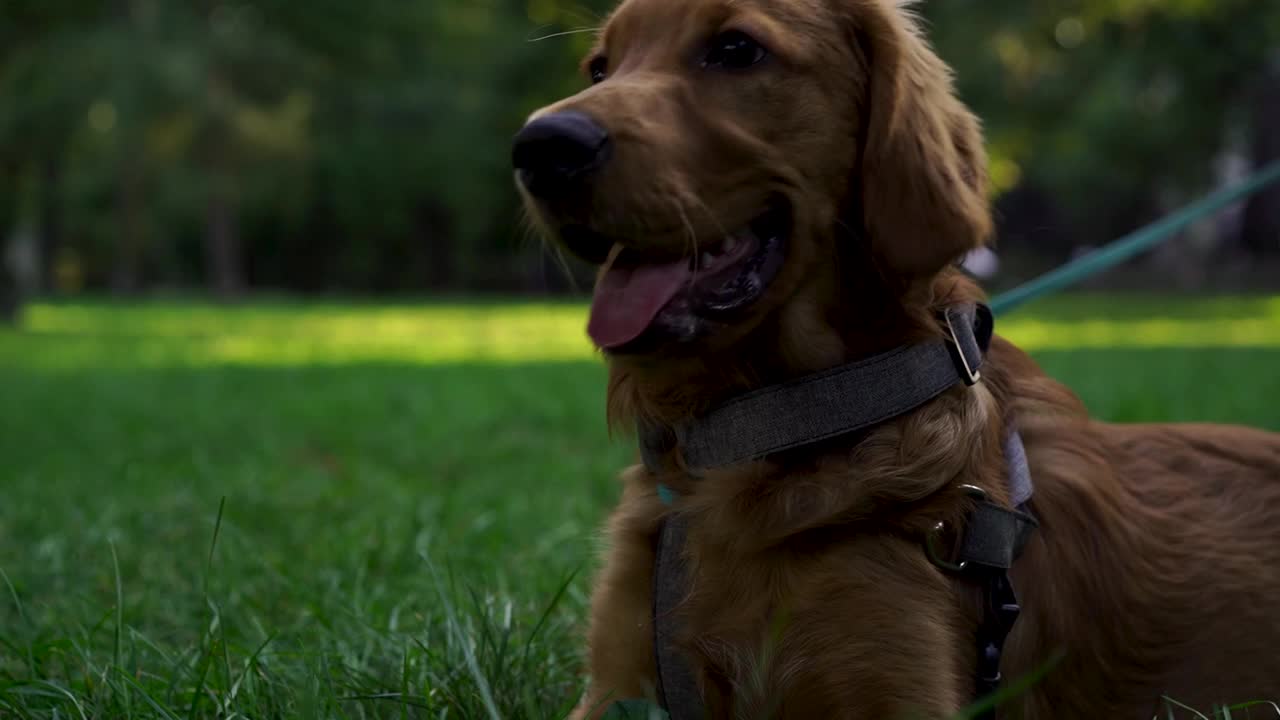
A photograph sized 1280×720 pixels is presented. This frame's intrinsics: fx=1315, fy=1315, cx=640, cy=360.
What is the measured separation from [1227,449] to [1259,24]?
3045 centimetres

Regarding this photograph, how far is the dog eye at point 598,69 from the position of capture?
2.92 m

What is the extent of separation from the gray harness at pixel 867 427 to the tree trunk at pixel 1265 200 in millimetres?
39836

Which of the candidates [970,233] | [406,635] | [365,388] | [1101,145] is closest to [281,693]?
[406,635]

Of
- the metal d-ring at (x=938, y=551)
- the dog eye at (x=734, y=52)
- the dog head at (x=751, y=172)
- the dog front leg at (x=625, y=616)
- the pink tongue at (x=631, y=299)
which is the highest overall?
the dog eye at (x=734, y=52)

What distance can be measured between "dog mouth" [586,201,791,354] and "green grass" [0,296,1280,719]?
2.31ft

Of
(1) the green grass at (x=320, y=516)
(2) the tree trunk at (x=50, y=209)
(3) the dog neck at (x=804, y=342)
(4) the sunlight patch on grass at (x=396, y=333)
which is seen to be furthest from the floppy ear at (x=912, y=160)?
(2) the tree trunk at (x=50, y=209)

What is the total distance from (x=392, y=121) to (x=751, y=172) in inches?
1760

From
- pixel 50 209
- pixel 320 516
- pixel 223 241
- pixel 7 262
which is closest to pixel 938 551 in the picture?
pixel 320 516

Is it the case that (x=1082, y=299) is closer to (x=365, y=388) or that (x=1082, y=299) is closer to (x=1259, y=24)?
(x=1259, y=24)

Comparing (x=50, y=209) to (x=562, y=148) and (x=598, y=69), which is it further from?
(x=562, y=148)

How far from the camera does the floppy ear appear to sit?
2.41 m

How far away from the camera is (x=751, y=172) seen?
2439 millimetres

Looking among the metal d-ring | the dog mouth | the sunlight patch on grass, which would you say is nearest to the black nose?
the dog mouth

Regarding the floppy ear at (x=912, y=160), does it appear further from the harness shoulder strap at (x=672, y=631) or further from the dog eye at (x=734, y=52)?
the harness shoulder strap at (x=672, y=631)
